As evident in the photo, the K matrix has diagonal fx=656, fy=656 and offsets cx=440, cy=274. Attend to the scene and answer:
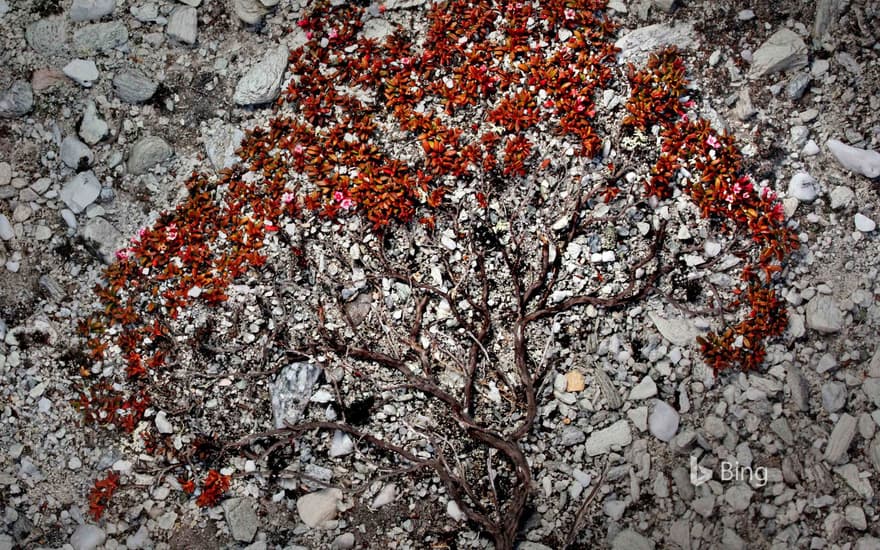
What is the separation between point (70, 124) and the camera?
7520 millimetres

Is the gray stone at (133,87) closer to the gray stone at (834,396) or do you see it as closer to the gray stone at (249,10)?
the gray stone at (249,10)

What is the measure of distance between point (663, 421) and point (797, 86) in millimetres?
3914

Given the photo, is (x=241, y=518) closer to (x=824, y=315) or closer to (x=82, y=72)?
(x=82, y=72)

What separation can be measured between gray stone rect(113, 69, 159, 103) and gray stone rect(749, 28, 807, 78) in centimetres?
680

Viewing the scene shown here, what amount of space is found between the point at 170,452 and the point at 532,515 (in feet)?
12.1

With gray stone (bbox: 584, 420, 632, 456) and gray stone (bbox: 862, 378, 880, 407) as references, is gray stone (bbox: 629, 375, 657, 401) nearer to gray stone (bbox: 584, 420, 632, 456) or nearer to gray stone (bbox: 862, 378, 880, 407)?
gray stone (bbox: 584, 420, 632, 456)

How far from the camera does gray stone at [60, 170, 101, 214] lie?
7.34 meters

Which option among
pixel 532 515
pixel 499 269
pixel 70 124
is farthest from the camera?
pixel 70 124

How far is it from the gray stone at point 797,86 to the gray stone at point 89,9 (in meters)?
7.80

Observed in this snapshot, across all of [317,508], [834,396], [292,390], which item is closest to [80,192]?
[292,390]

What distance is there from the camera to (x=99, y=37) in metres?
7.71

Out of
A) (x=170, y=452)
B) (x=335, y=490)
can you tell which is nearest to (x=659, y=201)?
(x=335, y=490)

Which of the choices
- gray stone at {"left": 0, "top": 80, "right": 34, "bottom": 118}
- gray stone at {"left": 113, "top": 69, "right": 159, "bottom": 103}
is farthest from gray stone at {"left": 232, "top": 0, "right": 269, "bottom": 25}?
gray stone at {"left": 0, "top": 80, "right": 34, "bottom": 118}

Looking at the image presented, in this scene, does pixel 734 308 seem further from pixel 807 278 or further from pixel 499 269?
pixel 499 269
